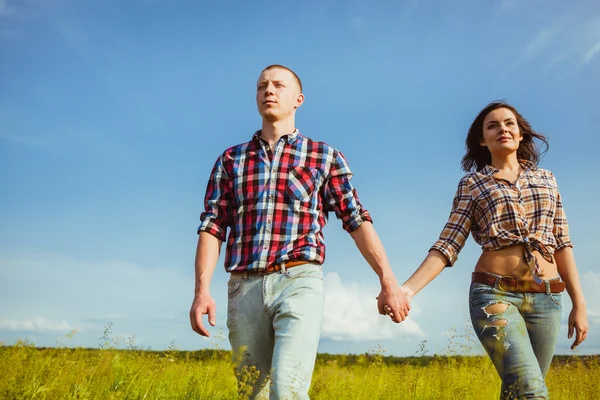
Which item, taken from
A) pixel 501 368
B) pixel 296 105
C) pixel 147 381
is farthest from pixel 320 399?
pixel 296 105

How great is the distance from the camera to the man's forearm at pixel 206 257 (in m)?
3.89

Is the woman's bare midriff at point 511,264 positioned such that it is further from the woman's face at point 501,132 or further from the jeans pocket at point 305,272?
the jeans pocket at point 305,272

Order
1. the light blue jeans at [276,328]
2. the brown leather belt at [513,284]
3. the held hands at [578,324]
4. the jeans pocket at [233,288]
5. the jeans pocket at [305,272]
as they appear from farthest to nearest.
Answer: the held hands at [578,324] → the brown leather belt at [513,284] → the jeans pocket at [233,288] → the jeans pocket at [305,272] → the light blue jeans at [276,328]

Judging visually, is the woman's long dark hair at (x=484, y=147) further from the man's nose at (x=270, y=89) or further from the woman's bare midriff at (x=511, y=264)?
the man's nose at (x=270, y=89)

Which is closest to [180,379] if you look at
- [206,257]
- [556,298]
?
[206,257]

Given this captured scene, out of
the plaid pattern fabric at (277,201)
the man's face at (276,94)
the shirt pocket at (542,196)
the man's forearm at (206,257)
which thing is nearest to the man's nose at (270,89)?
the man's face at (276,94)

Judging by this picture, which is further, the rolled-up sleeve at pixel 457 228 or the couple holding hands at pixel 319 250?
the rolled-up sleeve at pixel 457 228

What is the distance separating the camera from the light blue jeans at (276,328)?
3.32 meters

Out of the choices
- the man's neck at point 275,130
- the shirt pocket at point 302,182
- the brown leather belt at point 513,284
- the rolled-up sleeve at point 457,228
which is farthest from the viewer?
the rolled-up sleeve at point 457,228

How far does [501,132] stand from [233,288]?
2755 mm

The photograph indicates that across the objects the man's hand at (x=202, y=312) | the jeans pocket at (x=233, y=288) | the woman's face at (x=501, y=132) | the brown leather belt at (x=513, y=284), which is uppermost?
the woman's face at (x=501, y=132)

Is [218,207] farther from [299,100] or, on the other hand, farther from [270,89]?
[299,100]

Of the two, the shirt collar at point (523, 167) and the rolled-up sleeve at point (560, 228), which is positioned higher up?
the shirt collar at point (523, 167)

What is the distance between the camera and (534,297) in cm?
434
